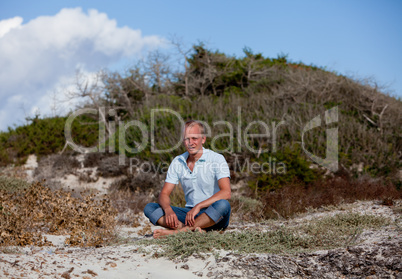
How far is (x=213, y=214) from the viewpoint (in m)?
4.41

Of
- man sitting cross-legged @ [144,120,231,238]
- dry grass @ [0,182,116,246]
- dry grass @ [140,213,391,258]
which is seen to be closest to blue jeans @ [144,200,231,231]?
man sitting cross-legged @ [144,120,231,238]

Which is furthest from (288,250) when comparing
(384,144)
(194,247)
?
(384,144)

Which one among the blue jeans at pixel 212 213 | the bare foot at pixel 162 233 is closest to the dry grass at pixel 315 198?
the blue jeans at pixel 212 213

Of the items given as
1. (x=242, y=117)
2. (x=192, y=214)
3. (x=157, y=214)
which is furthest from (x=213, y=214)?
(x=242, y=117)

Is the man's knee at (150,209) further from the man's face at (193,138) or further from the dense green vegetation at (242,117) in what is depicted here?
the dense green vegetation at (242,117)

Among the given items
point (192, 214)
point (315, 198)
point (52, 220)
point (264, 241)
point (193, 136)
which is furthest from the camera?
point (315, 198)

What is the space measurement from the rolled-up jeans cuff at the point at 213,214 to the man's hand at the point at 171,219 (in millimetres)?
391

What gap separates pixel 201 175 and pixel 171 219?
619 millimetres

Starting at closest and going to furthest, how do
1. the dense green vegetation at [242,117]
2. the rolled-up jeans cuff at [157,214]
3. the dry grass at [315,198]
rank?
the rolled-up jeans cuff at [157,214], the dry grass at [315,198], the dense green vegetation at [242,117]

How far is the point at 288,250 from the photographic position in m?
3.98

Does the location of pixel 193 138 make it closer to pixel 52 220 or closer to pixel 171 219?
pixel 171 219

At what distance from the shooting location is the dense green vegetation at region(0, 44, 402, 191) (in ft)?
36.0

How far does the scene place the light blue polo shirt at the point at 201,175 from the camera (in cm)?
459

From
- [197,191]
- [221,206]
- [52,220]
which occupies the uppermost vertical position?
[197,191]
